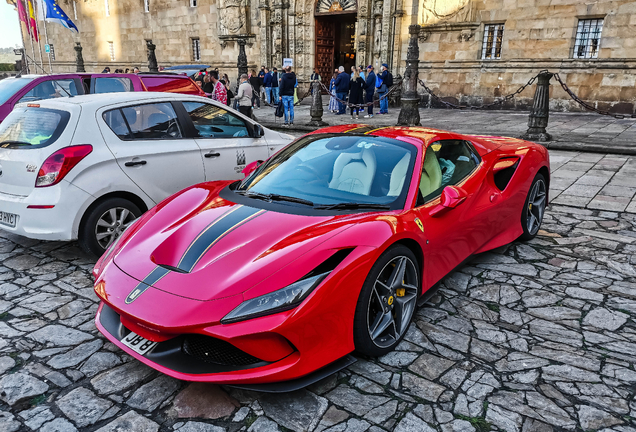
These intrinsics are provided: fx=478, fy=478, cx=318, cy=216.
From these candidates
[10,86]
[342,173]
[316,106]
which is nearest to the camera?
[342,173]

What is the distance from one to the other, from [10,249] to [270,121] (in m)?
12.1

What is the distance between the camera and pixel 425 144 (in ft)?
12.2

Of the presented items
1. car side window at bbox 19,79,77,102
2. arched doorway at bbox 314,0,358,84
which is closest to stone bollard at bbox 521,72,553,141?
car side window at bbox 19,79,77,102

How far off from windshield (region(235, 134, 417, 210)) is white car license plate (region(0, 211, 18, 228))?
2214mm

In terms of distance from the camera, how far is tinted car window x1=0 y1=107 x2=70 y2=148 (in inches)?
175

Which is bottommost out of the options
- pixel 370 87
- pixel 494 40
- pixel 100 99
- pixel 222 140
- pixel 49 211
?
pixel 49 211

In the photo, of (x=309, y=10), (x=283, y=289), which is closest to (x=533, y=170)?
(x=283, y=289)

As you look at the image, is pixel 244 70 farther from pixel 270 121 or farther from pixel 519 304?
pixel 519 304

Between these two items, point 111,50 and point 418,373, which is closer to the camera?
point 418,373

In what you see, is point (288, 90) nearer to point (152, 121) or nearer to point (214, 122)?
point (214, 122)

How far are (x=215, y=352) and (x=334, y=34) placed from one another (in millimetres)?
23806

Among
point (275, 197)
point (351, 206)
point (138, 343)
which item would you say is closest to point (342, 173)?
point (351, 206)

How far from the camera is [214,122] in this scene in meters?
5.68

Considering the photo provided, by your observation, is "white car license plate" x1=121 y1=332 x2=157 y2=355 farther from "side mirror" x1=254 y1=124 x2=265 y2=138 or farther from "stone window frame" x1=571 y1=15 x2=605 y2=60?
"stone window frame" x1=571 y1=15 x2=605 y2=60
